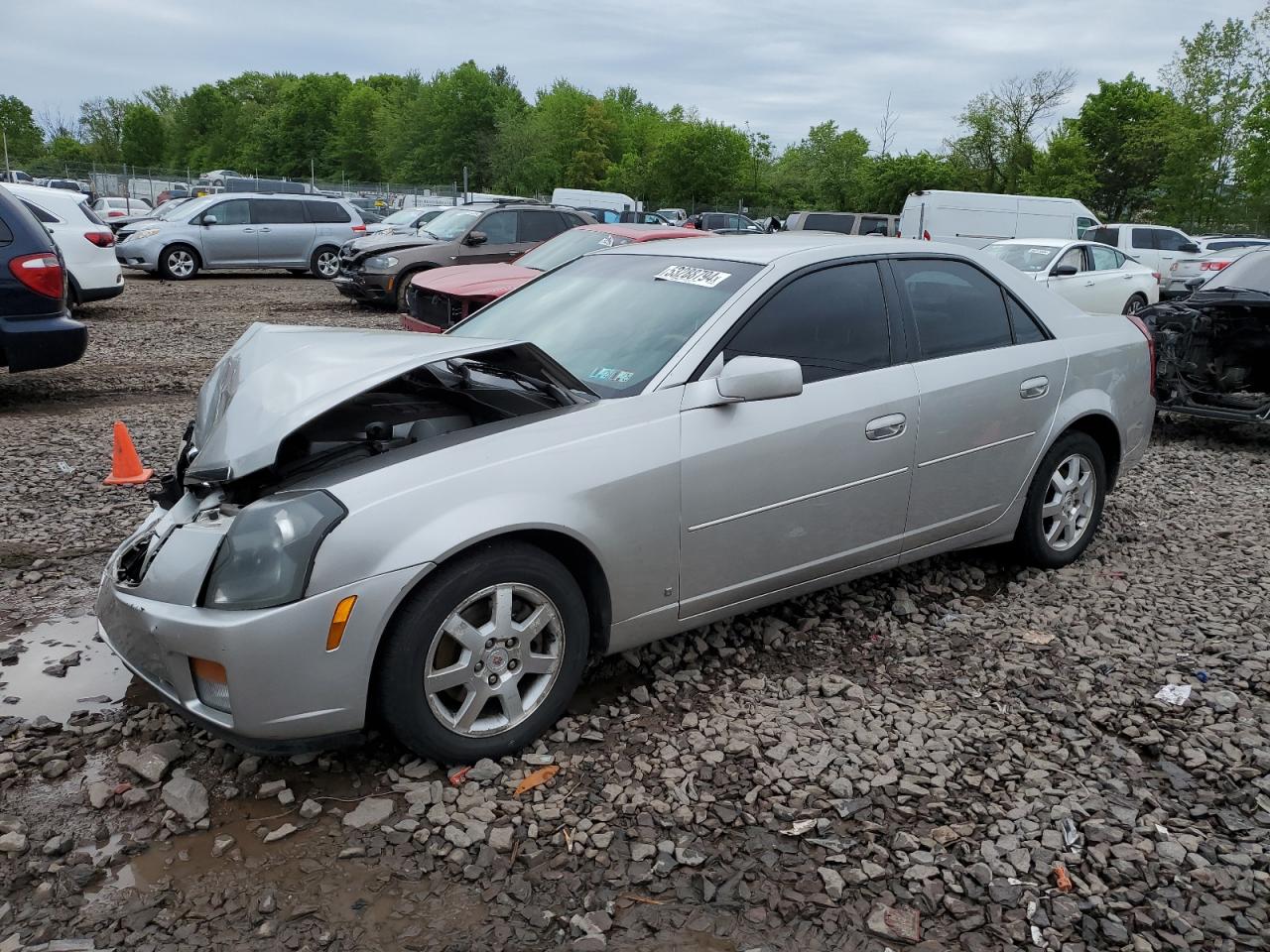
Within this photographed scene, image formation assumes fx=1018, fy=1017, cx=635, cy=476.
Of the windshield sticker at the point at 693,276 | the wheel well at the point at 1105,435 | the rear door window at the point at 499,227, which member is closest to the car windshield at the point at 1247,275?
the wheel well at the point at 1105,435

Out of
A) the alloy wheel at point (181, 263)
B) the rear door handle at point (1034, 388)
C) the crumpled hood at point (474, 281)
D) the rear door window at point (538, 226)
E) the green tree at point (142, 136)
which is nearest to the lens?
the rear door handle at point (1034, 388)

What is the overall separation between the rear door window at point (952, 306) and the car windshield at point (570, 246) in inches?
281

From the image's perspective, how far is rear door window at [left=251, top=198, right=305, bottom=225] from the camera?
20.2 m

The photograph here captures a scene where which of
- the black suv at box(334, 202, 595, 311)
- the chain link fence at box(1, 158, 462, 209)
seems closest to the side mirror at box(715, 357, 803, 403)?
the black suv at box(334, 202, 595, 311)

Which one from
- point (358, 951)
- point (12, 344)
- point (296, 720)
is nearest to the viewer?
point (358, 951)

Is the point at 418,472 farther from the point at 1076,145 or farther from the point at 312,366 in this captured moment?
the point at 1076,145

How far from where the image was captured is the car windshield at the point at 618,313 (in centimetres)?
377

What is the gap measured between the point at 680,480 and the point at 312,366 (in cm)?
127

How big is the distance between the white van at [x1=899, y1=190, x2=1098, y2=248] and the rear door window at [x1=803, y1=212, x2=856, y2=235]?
1.63 metres

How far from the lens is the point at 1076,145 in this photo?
49.9 metres

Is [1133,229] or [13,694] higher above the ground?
[1133,229]

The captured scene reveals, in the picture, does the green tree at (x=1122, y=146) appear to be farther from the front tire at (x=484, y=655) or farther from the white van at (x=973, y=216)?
the front tire at (x=484, y=655)

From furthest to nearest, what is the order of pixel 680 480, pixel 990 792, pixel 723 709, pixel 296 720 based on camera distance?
pixel 723 709 → pixel 680 480 → pixel 990 792 → pixel 296 720

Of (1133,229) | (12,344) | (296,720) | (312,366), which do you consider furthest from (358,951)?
(1133,229)
